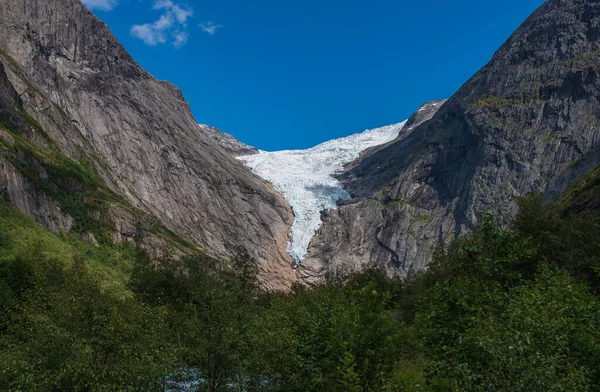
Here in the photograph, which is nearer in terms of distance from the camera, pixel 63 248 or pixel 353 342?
pixel 353 342

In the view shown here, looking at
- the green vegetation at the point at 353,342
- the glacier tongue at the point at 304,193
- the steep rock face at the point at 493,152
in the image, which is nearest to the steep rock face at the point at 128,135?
the glacier tongue at the point at 304,193

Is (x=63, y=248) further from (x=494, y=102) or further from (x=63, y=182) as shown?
(x=494, y=102)

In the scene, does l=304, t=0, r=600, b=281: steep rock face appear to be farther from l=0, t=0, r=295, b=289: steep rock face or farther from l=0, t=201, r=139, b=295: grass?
l=0, t=201, r=139, b=295: grass

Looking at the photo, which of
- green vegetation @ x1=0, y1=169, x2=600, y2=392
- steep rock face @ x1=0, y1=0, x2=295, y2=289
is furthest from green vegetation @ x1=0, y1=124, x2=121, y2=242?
green vegetation @ x1=0, y1=169, x2=600, y2=392

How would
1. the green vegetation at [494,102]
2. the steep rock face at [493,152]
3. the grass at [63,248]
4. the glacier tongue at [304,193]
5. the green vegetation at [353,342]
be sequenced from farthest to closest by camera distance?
the glacier tongue at [304,193] < the green vegetation at [494,102] < the steep rock face at [493,152] < the grass at [63,248] < the green vegetation at [353,342]

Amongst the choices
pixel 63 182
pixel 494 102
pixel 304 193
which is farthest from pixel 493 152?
pixel 63 182

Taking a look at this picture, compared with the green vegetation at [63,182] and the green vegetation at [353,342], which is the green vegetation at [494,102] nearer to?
the green vegetation at [63,182]

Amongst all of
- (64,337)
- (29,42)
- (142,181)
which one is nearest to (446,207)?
(142,181)
